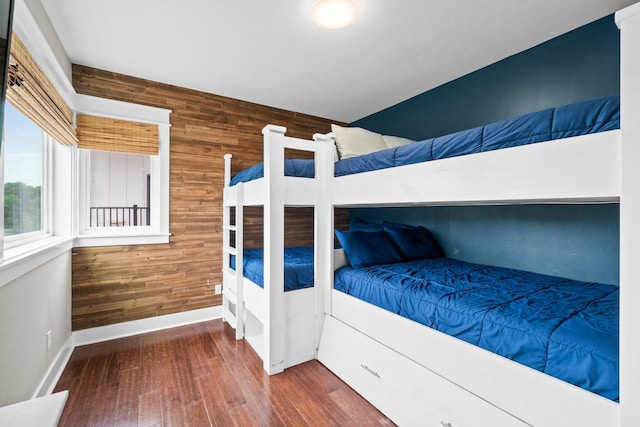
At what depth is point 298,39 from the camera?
7.16ft

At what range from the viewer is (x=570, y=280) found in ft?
6.46

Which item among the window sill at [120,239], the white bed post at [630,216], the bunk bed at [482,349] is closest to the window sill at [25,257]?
the window sill at [120,239]

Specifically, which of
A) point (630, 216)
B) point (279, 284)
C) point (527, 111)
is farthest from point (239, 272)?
point (527, 111)

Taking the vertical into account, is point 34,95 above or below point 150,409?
above

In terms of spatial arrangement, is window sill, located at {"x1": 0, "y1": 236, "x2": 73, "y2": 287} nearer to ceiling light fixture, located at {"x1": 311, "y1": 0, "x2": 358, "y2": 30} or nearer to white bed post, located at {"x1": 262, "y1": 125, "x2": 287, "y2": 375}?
white bed post, located at {"x1": 262, "y1": 125, "x2": 287, "y2": 375}

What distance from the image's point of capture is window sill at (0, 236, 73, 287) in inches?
49.6

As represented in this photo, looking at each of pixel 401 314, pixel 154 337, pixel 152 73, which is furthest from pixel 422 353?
pixel 152 73

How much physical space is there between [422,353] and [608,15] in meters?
2.53

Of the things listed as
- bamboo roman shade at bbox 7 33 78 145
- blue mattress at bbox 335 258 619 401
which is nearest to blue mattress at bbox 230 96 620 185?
blue mattress at bbox 335 258 619 401

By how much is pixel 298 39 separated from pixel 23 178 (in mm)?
2108

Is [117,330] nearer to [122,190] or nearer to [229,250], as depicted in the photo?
[229,250]

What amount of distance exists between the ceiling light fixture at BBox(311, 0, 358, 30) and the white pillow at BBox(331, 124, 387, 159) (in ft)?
2.37

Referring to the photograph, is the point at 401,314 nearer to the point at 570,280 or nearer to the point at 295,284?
the point at 295,284

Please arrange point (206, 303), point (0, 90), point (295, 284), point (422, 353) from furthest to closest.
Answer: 1. point (206, 303)
2. point (295, 284)
3. point (422, 353)
4. point (0, 90)
